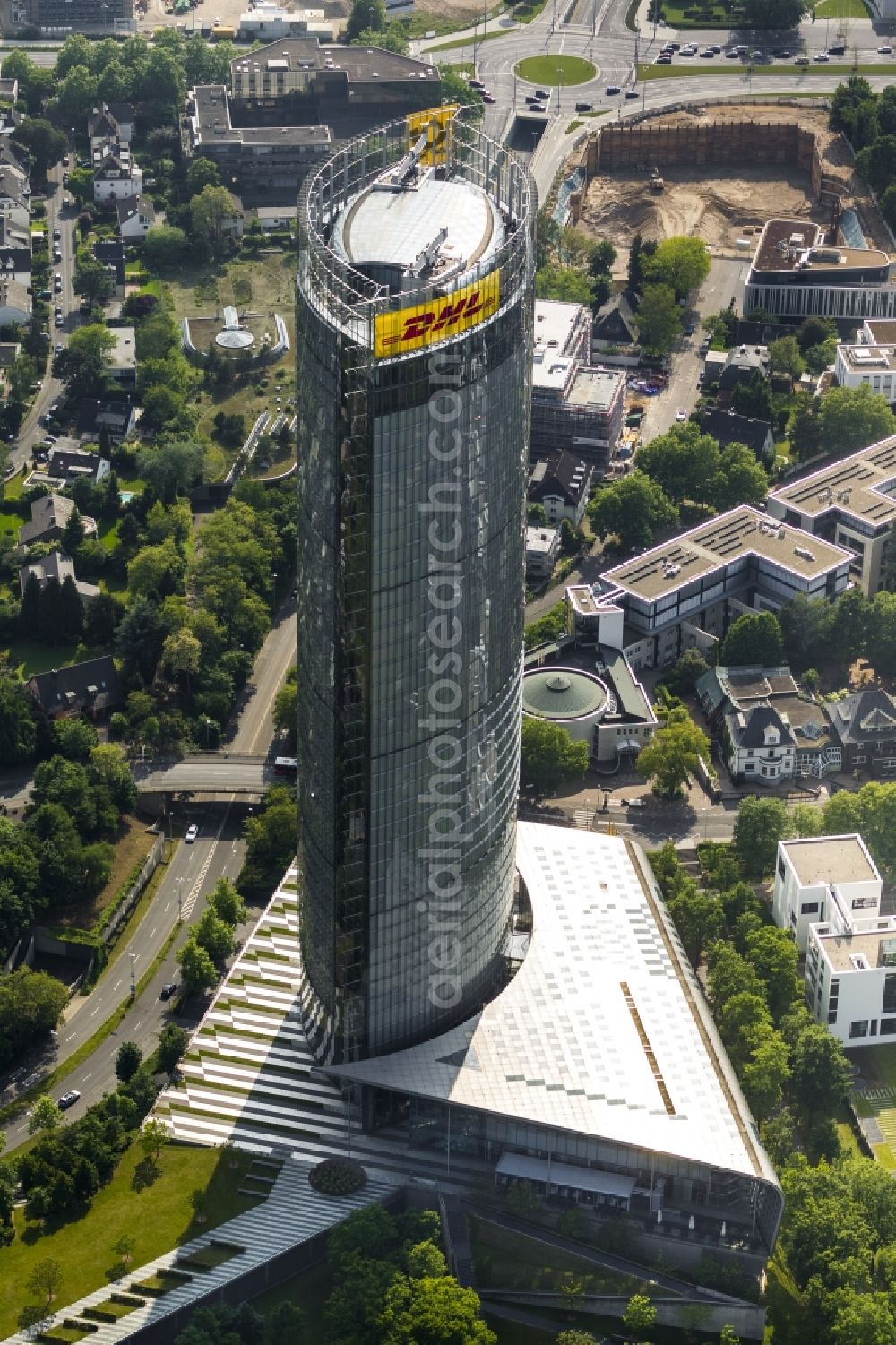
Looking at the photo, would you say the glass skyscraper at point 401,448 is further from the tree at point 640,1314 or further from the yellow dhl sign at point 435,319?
the tree at point 640,1314

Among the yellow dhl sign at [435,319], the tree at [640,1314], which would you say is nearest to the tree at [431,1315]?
the tree at [640,1314]

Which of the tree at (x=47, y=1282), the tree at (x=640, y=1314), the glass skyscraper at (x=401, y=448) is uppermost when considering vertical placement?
the glass skyscraper at (x=401, y=448)

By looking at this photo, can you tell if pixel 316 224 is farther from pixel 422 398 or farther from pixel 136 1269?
pixel 136 1269

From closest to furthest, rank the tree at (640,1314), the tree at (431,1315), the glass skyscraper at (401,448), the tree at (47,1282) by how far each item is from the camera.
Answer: the glass skyscraper at (401,448) → the tree at (431,1315) → the tree at (640,1314) → the tree at (47,1282)

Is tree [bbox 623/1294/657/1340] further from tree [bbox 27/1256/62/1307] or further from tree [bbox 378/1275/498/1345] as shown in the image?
tree [bbox 27/1256/62/1307]

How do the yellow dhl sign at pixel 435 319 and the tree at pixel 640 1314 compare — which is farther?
the tree at pixel 640 1314

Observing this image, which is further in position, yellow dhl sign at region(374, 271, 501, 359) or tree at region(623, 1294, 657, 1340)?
tree at region(623, 1294, 657, 1340)

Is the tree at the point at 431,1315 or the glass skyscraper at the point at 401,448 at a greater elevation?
the glass skyscraper at the point at 401,448

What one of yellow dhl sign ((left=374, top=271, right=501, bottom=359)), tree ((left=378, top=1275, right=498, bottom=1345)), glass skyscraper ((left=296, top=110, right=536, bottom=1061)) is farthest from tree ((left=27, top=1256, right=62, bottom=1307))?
yellow dhl sign ((left=374, top=271, right=501, bottom=359))

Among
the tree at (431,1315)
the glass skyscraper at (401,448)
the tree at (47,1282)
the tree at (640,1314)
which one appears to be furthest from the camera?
the tree at (47,1282)
